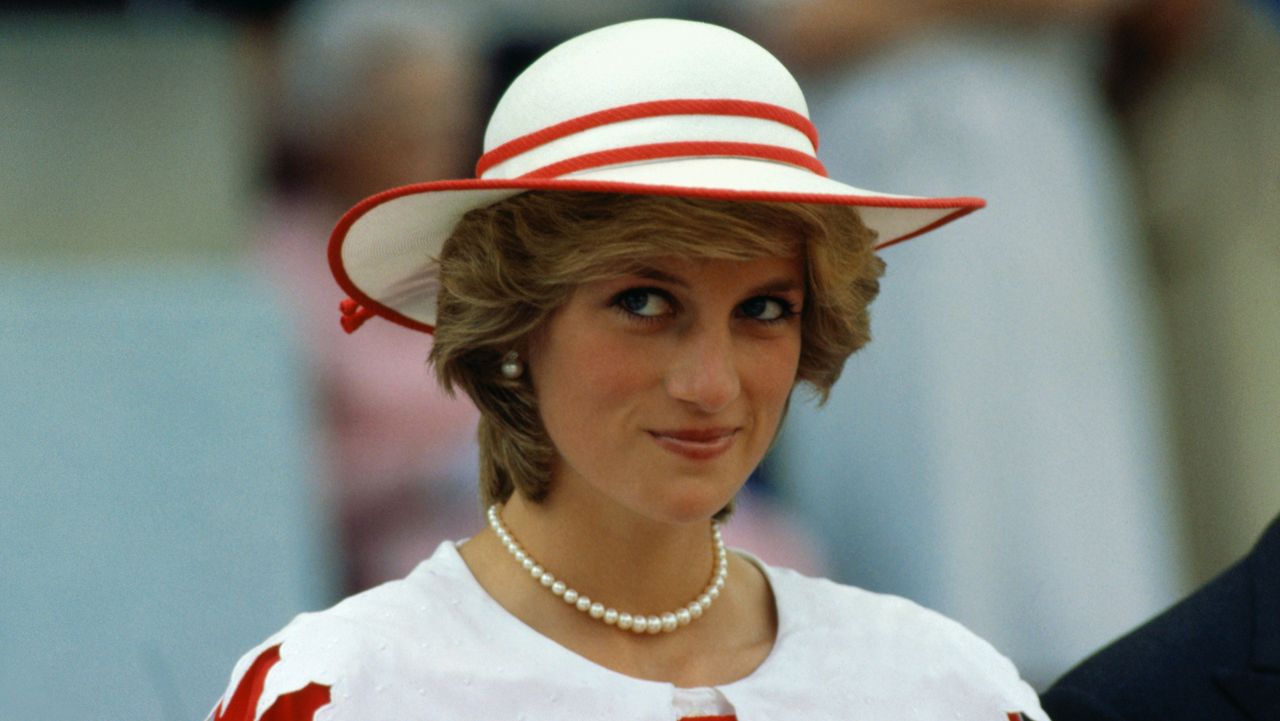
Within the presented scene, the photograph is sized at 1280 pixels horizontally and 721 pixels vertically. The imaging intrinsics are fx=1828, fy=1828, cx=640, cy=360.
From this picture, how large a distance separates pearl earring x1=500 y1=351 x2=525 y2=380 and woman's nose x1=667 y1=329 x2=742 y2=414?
0.27m

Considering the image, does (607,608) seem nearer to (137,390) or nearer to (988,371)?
(137,390)

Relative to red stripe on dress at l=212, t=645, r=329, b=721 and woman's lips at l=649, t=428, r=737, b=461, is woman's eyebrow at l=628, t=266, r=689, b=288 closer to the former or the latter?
woman's lips at l=649, t=428, r=737, b=461

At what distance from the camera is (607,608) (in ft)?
8.86

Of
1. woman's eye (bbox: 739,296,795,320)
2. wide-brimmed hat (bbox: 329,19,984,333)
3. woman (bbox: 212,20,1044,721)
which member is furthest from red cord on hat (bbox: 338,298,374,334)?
woman's eye (bbox: 739,296,795,320)

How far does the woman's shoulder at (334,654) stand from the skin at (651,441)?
0.15 m

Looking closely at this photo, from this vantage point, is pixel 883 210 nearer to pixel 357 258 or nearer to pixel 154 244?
pixel 357 258

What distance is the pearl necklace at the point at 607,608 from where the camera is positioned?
2.68 meters

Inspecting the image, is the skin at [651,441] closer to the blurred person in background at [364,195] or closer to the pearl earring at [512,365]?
the pearl earring at [512,365]

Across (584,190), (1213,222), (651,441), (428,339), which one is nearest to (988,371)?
(1213,222)

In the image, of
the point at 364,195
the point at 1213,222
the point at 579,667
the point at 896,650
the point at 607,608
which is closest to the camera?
the point at 579,667

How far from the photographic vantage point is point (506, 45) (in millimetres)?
5035

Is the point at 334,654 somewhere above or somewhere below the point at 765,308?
below

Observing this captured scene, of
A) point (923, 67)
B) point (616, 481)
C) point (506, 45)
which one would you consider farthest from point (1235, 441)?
point (616, 481)

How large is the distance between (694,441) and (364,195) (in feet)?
7.40
